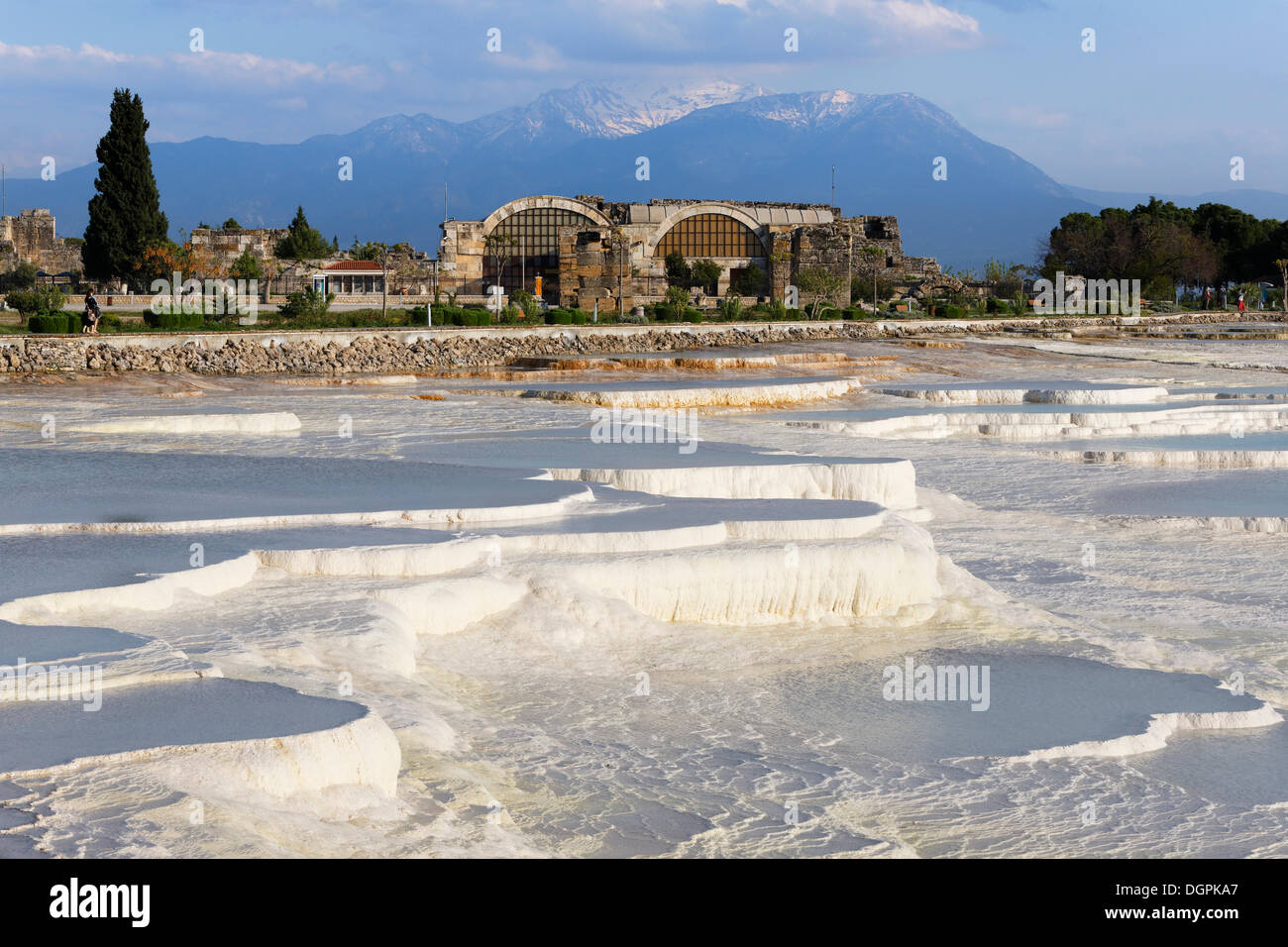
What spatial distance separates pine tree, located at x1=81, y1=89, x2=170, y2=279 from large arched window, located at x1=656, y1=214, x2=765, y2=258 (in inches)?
783

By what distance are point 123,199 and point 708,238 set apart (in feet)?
72.2

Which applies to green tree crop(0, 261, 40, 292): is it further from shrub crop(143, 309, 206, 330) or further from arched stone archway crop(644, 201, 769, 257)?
shrub crop(143, 309, 206, 330)

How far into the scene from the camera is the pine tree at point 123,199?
124 feet

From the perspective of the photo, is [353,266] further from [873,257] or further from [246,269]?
[873,257]

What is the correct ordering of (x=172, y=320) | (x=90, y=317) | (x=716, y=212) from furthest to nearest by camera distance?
1. (x=716, y=212)
2. (x=172, y=320)
3. (x=90, y=317)

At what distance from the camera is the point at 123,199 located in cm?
3816

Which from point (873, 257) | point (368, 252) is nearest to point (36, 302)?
point (368, 252)

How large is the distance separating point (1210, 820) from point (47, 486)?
24.2 feet

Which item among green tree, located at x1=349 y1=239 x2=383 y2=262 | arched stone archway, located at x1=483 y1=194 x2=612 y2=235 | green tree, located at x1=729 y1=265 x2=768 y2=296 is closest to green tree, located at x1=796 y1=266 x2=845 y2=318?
green tree, located at x1=729 y1=265 x2=768 y2=296

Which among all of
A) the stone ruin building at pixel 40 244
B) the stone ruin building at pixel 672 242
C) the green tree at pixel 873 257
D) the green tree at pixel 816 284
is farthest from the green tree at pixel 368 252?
the green tree at pixel 873 257

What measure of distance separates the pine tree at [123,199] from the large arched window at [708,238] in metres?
19.9

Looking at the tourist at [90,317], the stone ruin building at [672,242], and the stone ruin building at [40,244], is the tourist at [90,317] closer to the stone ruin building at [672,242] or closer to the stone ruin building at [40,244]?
the stone ruin building at [672,242]
